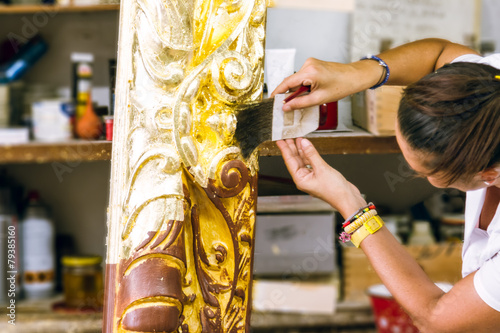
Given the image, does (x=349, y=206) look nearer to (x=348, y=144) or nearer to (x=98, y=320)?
(x=348, y=144)

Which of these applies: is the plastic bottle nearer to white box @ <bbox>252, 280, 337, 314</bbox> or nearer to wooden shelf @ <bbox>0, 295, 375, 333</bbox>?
wooden shelf @ <bbox>0, 295, 375, 333</bbox>

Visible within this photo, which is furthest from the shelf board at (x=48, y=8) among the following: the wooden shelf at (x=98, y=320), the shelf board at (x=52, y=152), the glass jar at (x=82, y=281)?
the wooden shelf at (x=98, y=320)

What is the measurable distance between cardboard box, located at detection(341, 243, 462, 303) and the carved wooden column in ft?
2.25

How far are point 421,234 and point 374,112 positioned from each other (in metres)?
0.58

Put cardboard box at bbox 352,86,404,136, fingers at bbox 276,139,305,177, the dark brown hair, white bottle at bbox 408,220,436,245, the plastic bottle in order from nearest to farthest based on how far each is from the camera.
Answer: the dark brown hair
fingers at bbox 276,139,305,177
cardboard box at bbox 352,86,404,136
the plastic bottle
white bottle at bbox 408,220,436,245

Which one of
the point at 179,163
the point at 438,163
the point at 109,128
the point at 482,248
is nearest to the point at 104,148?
the point at 109,128

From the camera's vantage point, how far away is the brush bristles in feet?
2.51

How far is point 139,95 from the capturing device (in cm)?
72

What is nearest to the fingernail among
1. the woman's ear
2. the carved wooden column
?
the carved wooden column

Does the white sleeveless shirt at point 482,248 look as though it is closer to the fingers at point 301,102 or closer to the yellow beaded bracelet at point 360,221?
the yellow beaded bracelet at point 360,221

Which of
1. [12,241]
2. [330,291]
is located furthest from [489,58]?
[12,241]

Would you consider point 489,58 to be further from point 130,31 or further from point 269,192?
point 130,31

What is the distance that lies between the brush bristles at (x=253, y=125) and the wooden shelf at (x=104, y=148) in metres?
0.09

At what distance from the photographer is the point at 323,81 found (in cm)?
78
